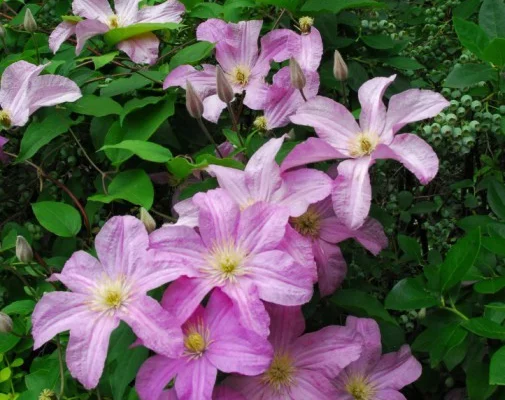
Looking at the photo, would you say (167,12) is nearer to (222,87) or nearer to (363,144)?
(222,87)

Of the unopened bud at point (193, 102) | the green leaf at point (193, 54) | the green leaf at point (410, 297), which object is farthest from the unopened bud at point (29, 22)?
the green leaf at point (410, 297)

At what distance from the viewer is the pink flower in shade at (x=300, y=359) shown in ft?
2.45

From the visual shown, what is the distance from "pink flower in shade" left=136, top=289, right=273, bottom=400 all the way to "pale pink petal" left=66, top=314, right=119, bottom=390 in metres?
0.04

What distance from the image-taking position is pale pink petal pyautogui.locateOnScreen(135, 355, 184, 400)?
0.68 metres

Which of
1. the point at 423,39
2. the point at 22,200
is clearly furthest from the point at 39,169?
the point at 423,39

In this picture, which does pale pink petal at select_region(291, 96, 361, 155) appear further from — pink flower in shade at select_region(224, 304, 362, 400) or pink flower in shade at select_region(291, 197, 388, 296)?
pink flower in shade at select_region(224, 304, 362, 400)

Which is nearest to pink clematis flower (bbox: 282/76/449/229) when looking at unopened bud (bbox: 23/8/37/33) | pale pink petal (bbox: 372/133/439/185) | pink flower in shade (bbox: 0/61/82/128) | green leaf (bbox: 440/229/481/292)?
pale pink petal (bbox: 372/133/439/185)

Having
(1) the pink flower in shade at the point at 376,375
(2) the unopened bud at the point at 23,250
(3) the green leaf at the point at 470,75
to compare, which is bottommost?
(1) the pink flower in shade at the point at 376,375

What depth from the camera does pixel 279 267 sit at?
696 millimetres

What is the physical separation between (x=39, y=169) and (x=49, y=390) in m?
0.32

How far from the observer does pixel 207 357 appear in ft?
2.26

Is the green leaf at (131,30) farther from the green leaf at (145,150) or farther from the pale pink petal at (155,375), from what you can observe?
the pale pink petal at (155,375)

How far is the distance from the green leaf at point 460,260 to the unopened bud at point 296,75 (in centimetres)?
27

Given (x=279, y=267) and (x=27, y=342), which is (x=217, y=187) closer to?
(x=279, y=267)
